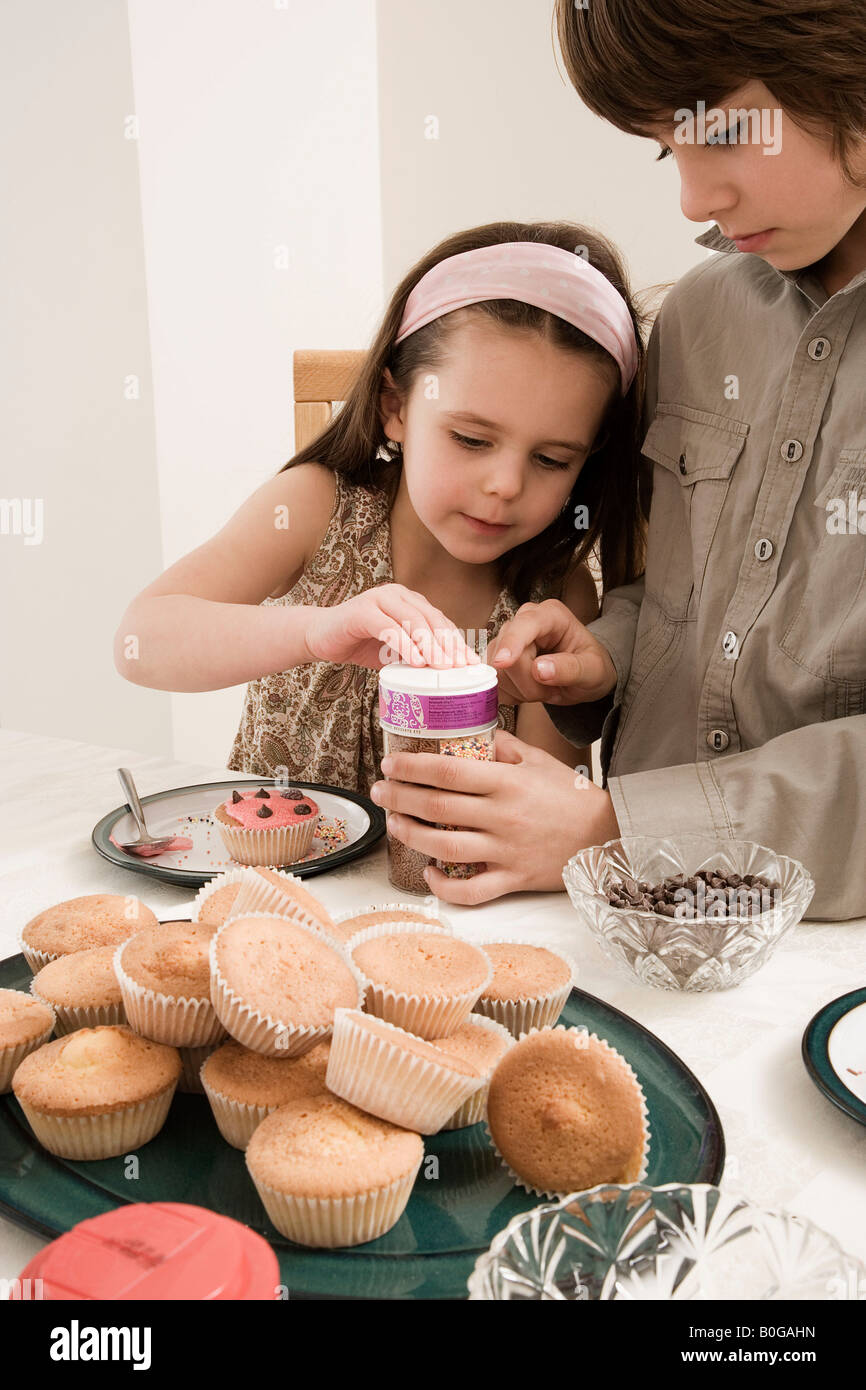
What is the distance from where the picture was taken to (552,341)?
4.21 ft

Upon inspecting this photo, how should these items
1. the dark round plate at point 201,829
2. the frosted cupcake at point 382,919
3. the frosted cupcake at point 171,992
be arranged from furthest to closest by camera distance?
the dark round plate at point 201,829 < the frosted cupcake at point 382,919 < the frosted cupcake at point 171,992

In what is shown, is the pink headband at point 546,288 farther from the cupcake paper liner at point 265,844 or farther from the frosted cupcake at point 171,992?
the frosted cupcake at point 171,992

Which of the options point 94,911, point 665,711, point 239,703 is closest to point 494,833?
point 94,911

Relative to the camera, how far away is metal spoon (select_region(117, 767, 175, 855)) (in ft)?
3.44

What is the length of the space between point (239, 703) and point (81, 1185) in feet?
9.51

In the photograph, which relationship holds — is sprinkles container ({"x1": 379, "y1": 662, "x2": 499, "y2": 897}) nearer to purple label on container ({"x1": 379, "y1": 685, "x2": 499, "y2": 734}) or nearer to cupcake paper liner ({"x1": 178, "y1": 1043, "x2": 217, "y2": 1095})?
purple label on container ({"x1": 379, "y1": 685, "x2": 499, "y2": 734})

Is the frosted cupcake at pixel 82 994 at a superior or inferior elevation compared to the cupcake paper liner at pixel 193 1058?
superior

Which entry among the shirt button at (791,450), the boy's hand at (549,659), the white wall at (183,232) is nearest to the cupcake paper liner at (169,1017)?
the boy's hand at (549,659)

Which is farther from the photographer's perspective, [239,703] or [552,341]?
[239,703]

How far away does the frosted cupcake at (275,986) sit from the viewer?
1.94 ft

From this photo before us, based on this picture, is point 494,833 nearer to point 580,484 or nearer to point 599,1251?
point 599,1251

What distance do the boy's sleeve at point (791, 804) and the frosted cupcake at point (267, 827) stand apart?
0.30 metres

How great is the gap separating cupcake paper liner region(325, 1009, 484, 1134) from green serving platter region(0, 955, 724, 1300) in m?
0.05

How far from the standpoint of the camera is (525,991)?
27.1 inches
